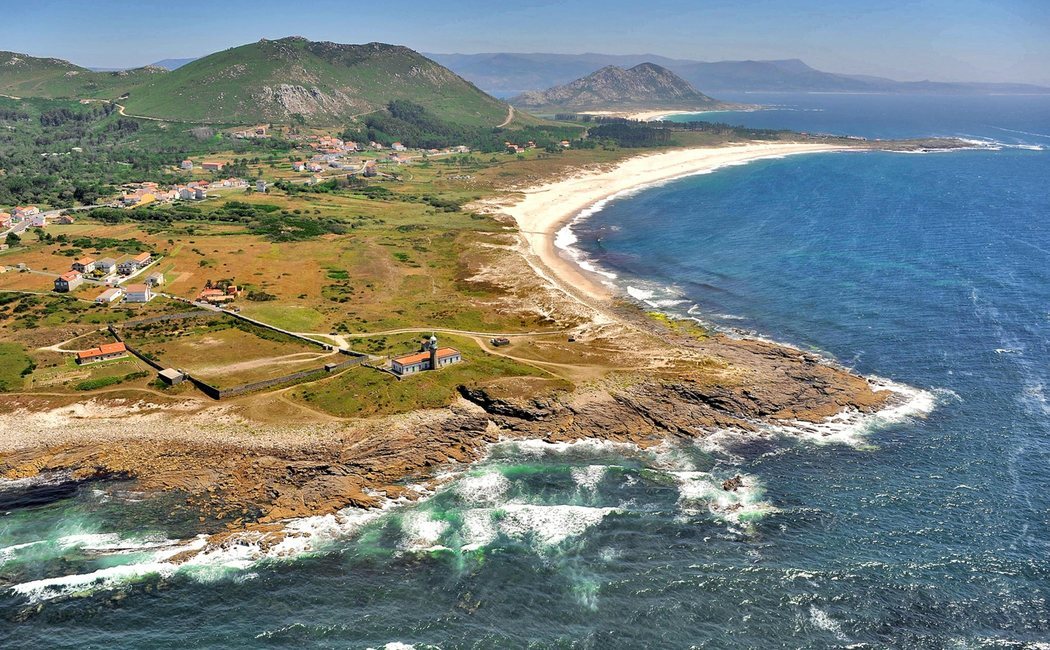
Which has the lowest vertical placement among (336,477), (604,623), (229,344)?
(604,623)

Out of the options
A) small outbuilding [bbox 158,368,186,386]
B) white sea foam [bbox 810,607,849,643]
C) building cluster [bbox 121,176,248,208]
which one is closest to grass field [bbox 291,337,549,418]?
small outbuilding [bbox 158,368,186,386]

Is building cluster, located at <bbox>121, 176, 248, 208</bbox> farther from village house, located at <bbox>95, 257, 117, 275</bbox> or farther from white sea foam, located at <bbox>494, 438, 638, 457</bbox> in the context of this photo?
white sea foam, located at <bbox>494, 438, 638, 457</bbox>

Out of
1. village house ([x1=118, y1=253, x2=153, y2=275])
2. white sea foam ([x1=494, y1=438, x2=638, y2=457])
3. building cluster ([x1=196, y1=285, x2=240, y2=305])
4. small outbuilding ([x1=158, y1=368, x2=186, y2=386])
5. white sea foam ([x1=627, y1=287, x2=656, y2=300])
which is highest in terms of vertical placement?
village house ([x1=118, y1=253, x2=153, y2=275])

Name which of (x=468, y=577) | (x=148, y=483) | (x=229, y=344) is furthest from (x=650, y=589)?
(x=229, y=344)

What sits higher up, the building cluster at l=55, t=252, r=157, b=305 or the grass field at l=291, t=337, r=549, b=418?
the building cluster at l=55, t=252, r=157, b=305

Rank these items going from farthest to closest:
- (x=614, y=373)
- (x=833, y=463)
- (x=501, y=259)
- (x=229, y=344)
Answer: (x=501, y=259) → (x=229, y=344) → (x=614, y=373) → (x=833, y=463)

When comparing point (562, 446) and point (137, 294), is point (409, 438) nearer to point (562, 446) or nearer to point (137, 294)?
point (562, 446)

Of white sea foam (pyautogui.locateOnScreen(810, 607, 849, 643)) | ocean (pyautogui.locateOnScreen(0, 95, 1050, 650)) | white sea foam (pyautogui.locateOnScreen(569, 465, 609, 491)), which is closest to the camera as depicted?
white sea foam (pyautogui.locateOnScreen(810, 607, 849, 643))

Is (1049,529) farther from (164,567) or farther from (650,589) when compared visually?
(164,567)

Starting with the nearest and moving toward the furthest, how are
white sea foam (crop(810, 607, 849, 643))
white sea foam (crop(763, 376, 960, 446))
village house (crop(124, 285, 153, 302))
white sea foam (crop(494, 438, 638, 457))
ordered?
1. white sea foam (crop(810, 607, 849, 643))
2. white sea foam (crop(494, 438, 638, 457))
3. white sea foam (crop(763, 376, 960, 446))
4. village house (crop(124, 285, 153, 302))
